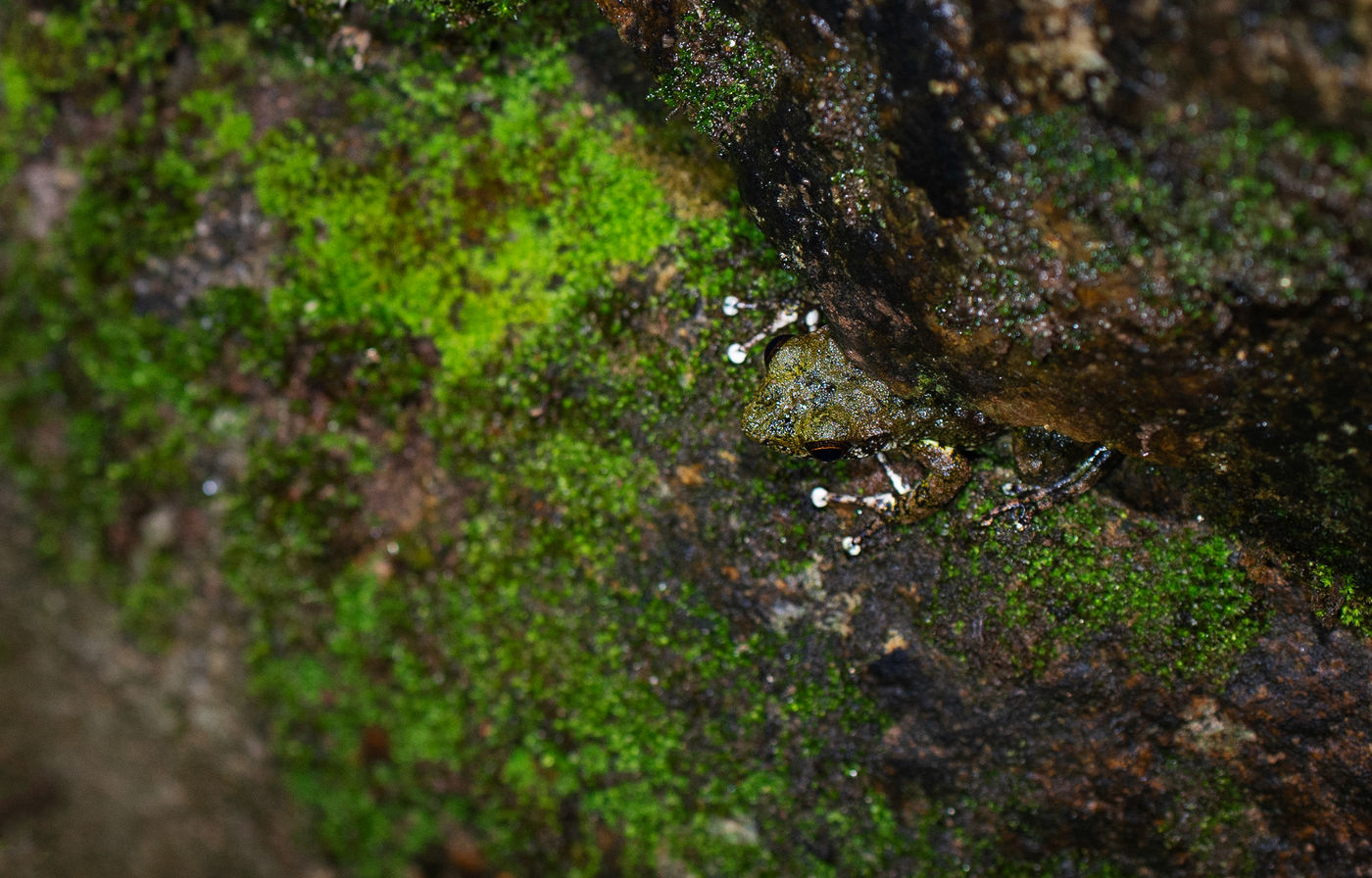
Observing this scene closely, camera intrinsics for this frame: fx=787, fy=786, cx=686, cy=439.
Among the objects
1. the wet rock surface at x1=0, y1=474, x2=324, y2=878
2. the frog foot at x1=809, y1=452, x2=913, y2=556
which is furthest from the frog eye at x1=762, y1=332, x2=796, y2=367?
the wet rock surface at x1=0, y1=474, x2=324, y2=878

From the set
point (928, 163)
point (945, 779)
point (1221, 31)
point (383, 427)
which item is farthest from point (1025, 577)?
point (383, 427)

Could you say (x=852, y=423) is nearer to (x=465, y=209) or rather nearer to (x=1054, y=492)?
(x=1054, y=492)

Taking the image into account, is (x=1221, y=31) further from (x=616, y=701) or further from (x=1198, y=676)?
(x=616, y=701)

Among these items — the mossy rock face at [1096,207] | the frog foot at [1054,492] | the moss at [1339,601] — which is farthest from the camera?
the frog foot at [1054,492]

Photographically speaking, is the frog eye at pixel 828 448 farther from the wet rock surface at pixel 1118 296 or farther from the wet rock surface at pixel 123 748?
the wet rock surface at pixel 123 748

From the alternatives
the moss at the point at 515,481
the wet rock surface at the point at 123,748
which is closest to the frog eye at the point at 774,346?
the moss at the point at 515,481

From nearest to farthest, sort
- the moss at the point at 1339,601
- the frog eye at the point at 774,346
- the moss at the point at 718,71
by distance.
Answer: the moss at the point at 718,71
the moss at the point at 1339,601
the frog eye at the point at 774,346

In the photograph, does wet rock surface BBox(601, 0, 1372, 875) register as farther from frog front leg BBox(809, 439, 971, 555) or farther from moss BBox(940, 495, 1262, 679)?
frog front leg BBox(809, 439, 971, 555)
